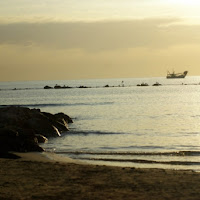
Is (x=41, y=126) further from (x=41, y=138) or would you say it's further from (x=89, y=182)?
(x=89, y=182)

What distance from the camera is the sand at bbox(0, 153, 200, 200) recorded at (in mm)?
11648

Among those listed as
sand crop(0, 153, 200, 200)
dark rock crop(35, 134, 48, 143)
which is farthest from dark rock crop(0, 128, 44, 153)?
dark rock crop(35, 134, 48, 143)

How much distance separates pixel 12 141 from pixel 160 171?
26.3 ft

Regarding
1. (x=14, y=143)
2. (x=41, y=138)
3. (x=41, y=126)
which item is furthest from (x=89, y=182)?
(x=41, y=126)

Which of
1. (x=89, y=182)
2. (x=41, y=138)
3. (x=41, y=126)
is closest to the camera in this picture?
(x=89, y=182)

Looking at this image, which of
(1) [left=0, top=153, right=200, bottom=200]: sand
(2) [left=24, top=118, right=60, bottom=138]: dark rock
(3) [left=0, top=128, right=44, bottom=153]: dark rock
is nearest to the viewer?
(1) [left=0, top=153, right=200, bottom=200]: sand

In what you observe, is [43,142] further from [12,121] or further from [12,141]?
[12,141]

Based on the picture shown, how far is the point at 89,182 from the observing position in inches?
530

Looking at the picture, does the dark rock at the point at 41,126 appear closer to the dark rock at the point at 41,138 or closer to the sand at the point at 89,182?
the dark rock at the point at 41,138

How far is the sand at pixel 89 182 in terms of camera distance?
459 inches

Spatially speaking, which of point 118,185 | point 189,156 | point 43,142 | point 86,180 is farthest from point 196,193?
point 43,142

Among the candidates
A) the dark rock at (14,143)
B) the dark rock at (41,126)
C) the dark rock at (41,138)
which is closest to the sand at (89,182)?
the dark rock at (14,143)

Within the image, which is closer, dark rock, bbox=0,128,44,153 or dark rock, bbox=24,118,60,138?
dark rock, bbox=0,128,44,153

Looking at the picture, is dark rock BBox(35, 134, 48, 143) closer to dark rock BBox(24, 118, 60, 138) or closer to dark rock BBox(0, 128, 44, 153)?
dark rock BBox(24, 118, 60, 138)
